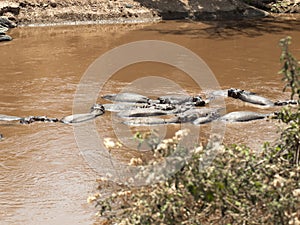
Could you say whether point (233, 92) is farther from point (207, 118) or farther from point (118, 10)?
point (118, 10)

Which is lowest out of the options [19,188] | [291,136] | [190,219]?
[19,188]

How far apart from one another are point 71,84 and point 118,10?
23.4ft

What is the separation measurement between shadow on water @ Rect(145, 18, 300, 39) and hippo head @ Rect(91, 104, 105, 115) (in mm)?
6630

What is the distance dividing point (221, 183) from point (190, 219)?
1.05ft

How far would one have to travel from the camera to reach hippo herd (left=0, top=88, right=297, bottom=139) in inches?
355

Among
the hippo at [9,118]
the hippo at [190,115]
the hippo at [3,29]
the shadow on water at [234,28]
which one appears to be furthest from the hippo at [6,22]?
the hippo at [190,115]

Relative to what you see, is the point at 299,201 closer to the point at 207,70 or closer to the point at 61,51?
the point at 207,70

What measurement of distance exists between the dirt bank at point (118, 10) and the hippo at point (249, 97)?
826 cm

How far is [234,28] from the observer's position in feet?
54.3

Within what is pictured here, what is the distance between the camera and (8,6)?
17.0 meters

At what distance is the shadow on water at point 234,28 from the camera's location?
622 inches

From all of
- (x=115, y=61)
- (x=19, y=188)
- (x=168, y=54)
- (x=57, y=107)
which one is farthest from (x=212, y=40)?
(x=19, y=188)

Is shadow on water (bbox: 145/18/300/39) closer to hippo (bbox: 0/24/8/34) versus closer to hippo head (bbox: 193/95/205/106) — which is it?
hippo (bbox: 0/24/8/34)

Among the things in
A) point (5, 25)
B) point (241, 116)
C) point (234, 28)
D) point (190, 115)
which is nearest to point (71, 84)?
point (190, 115)
